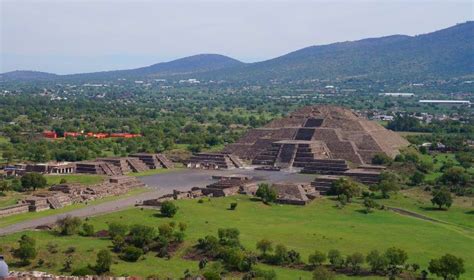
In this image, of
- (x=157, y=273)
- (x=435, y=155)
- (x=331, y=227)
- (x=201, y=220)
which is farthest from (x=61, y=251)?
(x=435, y=155)

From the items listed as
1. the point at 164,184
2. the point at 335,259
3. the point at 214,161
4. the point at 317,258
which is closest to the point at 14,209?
the point at 164,184

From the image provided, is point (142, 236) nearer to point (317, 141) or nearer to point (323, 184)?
point (323, 184)

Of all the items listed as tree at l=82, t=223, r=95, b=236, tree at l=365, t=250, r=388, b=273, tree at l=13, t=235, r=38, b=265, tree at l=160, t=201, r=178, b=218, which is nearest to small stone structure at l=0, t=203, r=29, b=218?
tree at l=82, t=223, r=95, b=236

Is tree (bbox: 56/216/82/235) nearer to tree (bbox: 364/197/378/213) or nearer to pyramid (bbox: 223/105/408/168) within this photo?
tree (bbox: 364/197/378/213)

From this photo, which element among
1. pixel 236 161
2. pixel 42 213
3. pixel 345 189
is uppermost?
pixel 42 213

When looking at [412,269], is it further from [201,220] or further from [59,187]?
[59,187]

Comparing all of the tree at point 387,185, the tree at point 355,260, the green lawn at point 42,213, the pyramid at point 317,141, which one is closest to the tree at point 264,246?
the tree at point 355,260

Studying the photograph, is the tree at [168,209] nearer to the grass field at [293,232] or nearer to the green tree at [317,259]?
the grass field at [293,232]
